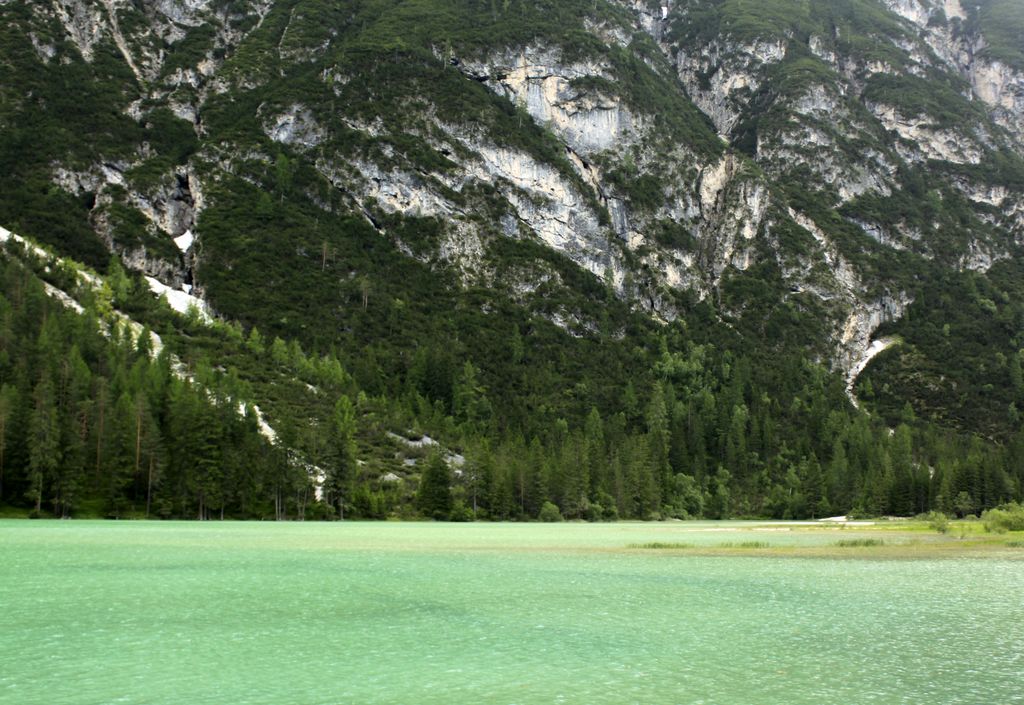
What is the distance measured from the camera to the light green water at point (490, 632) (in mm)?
17391

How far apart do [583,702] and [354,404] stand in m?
140

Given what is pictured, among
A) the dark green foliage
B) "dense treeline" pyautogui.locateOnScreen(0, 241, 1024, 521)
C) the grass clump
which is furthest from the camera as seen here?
the dark green foliage

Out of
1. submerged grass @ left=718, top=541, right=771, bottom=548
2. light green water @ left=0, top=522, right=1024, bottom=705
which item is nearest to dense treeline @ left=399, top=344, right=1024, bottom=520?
submerged grass @ left=718, top=541, right=771, bottom=548

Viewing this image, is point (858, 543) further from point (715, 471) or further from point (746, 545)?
point (715, 471)

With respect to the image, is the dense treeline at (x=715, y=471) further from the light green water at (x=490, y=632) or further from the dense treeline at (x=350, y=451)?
the light green water at (x=490, y=632)

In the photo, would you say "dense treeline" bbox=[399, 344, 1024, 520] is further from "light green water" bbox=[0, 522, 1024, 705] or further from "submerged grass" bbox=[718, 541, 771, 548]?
"light green water" bbox=[0, 522, 1024, 705]

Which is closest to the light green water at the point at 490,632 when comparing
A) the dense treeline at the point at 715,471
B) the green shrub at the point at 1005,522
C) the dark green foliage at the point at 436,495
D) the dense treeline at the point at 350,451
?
the green shrub at the point at 1005,522

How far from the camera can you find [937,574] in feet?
137

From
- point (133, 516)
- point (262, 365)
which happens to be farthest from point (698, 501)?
point (133, 516)

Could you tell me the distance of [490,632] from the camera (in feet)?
78.9

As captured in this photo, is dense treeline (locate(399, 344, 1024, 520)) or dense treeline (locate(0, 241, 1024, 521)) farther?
dense treeline (locate(399, 344, 1024, 520))

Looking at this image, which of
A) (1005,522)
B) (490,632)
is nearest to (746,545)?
(1005,522)

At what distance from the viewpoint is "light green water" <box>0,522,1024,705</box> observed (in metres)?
17.4

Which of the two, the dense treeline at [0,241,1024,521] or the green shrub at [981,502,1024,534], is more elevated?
the dense treeline at [0,241,1024,521]
